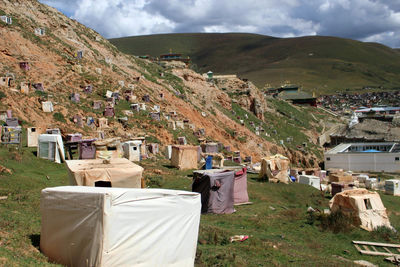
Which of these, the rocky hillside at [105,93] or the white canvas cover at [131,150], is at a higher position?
the rocky hillside at [105,93]

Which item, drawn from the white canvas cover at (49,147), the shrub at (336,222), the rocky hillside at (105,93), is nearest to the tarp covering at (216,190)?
the shrub at (336,222)

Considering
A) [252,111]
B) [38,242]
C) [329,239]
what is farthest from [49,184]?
[252,111]

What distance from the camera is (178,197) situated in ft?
26.6

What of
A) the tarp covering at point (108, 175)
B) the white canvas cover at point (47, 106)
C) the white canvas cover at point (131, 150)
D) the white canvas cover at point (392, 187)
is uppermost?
the white canvas cover at point (47, 106)

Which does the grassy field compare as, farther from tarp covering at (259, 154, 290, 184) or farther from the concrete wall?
the concrete wall

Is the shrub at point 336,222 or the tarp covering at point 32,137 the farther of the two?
the tarp covering at point 32,137

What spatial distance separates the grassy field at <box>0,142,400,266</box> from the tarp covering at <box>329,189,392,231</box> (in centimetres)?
73

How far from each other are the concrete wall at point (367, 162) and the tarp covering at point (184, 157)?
78.6 ft

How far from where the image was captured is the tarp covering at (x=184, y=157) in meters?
23.6

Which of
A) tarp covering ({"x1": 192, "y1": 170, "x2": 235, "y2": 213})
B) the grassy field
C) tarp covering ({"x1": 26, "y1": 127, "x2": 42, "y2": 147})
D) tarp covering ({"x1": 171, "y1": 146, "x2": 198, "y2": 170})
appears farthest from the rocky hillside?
tarp covering ({"x1": 192, "y1": 170, "x2": 235, "y2": 213})

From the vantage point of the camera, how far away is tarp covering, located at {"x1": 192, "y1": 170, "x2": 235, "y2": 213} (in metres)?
16.4

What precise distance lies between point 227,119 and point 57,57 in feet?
63.9

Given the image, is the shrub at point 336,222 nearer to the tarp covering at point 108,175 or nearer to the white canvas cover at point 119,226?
the tarp covering at point 108,175

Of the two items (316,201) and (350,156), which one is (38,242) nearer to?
(316,201)
